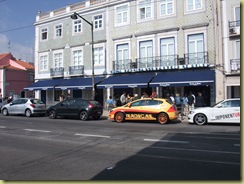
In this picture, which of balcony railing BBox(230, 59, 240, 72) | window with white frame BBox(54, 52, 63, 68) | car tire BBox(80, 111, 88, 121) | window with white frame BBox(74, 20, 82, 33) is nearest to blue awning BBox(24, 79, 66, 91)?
window with white frame BBox(54, 52, 63, 68)

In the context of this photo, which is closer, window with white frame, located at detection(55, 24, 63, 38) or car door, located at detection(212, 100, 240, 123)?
car door, located at detection(212, 100, 240, 123)

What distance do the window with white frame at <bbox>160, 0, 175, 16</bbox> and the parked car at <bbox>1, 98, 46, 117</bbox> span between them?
42.4ft

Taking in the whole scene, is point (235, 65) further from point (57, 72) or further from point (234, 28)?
point (57, 72)

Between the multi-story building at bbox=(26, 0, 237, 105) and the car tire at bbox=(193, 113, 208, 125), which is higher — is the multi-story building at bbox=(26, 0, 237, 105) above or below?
above

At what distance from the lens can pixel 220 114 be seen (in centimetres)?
1447

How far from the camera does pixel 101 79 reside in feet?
84.3

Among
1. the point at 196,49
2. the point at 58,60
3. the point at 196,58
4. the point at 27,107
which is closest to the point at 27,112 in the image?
the point at 27,107

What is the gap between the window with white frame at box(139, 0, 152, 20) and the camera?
2395 centimetres

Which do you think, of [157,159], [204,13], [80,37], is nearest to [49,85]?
[80,37]

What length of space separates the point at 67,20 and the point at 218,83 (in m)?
17.1

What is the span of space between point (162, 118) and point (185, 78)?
5841 mm

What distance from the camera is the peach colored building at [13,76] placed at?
4197cm

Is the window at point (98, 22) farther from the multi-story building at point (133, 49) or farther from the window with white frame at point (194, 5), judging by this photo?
the window with white frame at point (194, 5)

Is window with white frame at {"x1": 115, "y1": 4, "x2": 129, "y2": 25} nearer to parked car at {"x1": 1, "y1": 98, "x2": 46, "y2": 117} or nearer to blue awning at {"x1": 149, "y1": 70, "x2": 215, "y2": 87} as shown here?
blue awning at {"x1": 149, "y1": 70, "x2": 215, "y2": 87}
